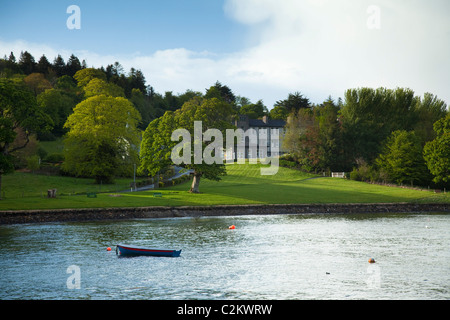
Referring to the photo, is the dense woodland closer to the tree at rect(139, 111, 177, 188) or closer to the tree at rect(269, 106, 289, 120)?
the tree at rect(139, 111, 177, 188)

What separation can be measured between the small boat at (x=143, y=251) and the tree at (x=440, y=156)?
217 ft

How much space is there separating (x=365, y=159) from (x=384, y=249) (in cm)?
7665

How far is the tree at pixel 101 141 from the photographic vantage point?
8281 cm

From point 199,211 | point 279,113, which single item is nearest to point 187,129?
point 199,211

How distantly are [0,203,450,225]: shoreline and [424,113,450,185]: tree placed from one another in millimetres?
14753

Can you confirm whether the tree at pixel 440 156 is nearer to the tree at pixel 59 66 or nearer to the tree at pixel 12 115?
the tree at pixel 12 115

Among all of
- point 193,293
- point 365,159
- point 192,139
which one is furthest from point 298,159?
point 193,293

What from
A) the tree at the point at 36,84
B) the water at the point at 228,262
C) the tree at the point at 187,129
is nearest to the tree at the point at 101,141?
the tree at the point at 187,129

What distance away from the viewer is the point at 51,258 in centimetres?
3225

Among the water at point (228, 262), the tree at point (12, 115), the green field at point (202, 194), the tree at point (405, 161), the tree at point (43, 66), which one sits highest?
the tree at point (43, 66)

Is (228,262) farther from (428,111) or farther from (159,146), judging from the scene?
(428,111)

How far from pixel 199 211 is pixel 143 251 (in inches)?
1011

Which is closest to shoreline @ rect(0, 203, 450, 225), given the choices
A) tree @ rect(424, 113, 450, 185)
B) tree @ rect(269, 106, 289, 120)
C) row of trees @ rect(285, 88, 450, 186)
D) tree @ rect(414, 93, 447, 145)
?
tree @ rect(424, 113, 450, 185)

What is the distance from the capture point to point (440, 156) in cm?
8369
